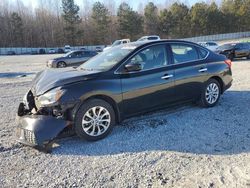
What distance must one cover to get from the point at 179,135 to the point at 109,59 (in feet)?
6.65

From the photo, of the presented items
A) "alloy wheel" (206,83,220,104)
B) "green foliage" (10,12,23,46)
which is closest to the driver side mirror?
"alloy wheel" (206,83,220,104)

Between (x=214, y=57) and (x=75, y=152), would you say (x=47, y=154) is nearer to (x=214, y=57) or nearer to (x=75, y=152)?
(x=75, y=152)

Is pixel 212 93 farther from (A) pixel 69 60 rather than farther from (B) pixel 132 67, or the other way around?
(A) pixel 69 60

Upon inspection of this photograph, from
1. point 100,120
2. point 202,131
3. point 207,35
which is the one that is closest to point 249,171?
point 202,131

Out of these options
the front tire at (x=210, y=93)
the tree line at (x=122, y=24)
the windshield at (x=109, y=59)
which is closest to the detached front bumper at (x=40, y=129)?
the windshield at (x=109, y=59)

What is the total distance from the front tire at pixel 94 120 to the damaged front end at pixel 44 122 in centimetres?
19

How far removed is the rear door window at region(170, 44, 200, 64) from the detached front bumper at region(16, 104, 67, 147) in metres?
2.85

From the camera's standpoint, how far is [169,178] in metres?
3.77

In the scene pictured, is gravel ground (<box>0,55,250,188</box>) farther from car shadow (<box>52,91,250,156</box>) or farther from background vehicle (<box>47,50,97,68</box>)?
background vehicle (<box>47,50,97,68</box>)

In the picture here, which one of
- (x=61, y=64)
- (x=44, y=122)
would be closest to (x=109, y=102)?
(x=44, y=122)

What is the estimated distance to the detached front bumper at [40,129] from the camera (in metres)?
4.55

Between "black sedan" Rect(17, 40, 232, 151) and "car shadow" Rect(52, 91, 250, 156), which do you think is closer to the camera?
"car shadow" Rect(52, 91, 250, 156)

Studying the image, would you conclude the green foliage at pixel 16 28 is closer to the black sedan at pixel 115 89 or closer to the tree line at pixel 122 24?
the tree line at pixel 122 24

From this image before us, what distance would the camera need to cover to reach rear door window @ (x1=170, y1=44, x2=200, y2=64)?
6225 mm
